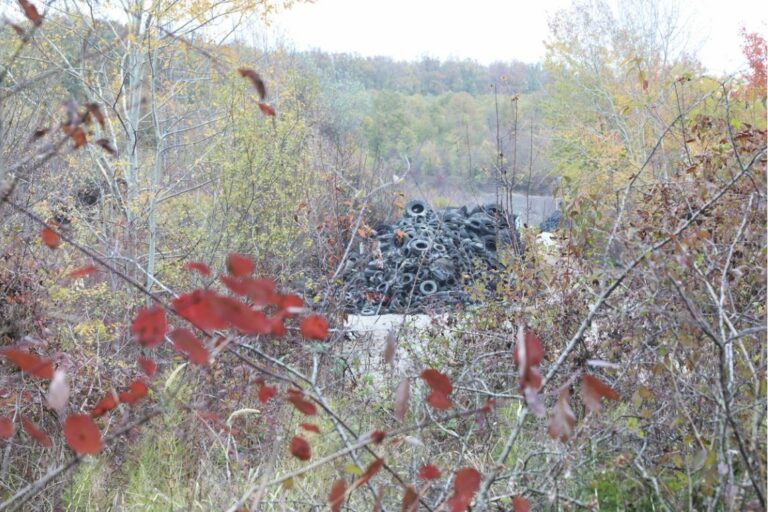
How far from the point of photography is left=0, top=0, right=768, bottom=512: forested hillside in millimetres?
1555

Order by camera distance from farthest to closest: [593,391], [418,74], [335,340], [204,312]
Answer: [418,74] → [335,340] → [593,391] → [204,312]

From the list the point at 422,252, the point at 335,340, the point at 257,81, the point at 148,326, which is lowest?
the point at 422,252

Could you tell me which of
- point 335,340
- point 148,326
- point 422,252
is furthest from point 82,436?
point 422,252

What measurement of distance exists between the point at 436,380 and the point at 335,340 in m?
3.79

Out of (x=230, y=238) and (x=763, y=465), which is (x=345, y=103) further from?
(x=763, y=465)

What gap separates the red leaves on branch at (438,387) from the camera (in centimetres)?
136

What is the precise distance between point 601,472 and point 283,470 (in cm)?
161

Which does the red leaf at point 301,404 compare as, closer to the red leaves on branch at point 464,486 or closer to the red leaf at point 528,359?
the red leaves on branch at point 464,486

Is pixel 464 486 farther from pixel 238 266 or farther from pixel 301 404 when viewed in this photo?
pixel 238 266

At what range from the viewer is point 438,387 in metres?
1.38

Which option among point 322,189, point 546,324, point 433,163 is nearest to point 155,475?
point 546,324

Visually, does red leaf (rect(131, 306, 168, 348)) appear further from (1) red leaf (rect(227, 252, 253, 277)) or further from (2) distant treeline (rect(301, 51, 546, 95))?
(2) distant treeline (rect(301, 51, 546, 95))

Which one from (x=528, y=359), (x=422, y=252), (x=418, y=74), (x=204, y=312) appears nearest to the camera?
(x=204, y=312)

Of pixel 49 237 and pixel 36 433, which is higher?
pixel 49 237
